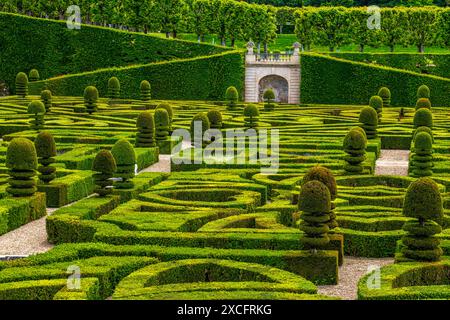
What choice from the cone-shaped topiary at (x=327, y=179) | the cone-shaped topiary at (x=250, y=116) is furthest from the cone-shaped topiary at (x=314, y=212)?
the cone-shaped topiary at (x=250, y=116)

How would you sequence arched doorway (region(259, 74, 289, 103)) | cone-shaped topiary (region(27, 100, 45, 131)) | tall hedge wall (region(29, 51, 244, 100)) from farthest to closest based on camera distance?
arched doorway (region(259, 74, 289, 103)) < tall hedge wall (region(29, 51, 244, 100)) < cone-shaped topiary (region(27, 100, 45, 131))

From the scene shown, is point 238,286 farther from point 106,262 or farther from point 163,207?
point 163,207

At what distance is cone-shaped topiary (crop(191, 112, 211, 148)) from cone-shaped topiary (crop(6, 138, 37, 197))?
32.3 feet

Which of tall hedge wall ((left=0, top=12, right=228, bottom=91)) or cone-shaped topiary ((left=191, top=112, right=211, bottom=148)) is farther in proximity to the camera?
tall hedge wall ((left=0, top=12, right=228, bottom=91))

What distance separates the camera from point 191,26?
2771 inches

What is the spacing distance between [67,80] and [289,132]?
23.7m

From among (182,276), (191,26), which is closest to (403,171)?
(182,276)

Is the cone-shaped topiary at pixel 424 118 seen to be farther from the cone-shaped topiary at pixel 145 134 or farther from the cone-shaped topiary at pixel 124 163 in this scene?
the cone-shaped topiary at pixel 124 163

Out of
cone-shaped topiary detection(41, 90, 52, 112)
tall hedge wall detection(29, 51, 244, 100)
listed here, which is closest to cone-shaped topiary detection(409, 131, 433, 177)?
cone-shaped topiary detection(41, 90, 52, 112)

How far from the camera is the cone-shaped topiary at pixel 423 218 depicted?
14.6 meters

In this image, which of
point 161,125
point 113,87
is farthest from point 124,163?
point 113,87

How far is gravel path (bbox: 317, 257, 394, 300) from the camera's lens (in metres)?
14.3

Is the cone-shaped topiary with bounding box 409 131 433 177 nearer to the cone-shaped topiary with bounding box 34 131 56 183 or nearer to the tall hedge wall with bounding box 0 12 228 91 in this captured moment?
the cone-shaped topiary with bounding box 34 131 56 183
